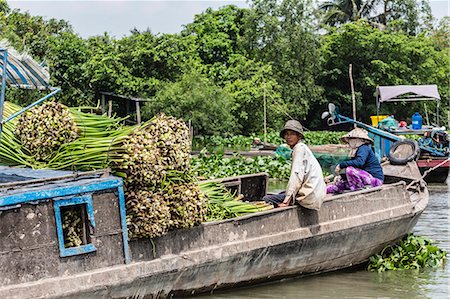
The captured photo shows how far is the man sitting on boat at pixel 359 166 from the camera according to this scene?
27.4ft

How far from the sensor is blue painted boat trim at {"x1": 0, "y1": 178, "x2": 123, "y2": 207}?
5.24m

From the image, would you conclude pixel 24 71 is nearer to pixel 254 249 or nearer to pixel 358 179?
pixel 254 249

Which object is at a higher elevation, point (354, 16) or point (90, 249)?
point (354, 16)

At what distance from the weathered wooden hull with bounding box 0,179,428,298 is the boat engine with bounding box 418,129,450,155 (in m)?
9.74

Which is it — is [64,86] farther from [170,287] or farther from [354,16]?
[170,287]

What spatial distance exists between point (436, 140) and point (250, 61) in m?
16.4

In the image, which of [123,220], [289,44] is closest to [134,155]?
[123,220]

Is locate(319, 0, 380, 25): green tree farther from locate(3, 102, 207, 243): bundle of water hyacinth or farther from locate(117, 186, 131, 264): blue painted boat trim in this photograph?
locate(117, 186, 131, 264): blue painted boat trim

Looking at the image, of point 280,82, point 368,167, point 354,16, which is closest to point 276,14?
point 280,82

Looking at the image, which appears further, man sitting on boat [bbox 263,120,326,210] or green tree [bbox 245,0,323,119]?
green tree [bbox 245,0,323,119]

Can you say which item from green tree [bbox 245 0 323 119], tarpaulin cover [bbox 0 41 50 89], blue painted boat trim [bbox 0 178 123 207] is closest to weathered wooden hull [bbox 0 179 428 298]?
blue painted boat trim [bbox 0 178 123 207]

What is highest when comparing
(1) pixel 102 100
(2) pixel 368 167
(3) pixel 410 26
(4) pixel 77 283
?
(3) pixel 410 26

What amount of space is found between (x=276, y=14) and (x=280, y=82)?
3205mm

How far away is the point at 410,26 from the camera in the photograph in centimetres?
4041
